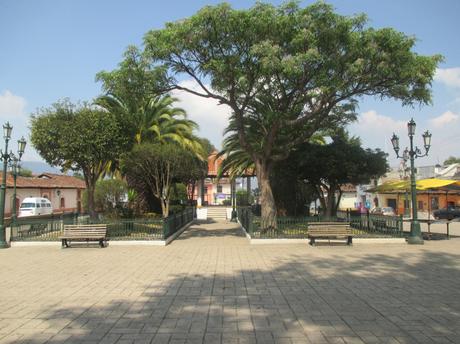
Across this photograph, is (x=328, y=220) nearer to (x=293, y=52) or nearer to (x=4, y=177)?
(x=293, y=52)

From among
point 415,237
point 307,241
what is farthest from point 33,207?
point 415,237

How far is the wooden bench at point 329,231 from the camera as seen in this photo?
46.6ft

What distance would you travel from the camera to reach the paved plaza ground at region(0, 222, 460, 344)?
210 inches

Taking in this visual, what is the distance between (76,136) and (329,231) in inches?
413

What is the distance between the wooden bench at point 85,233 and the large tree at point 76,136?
11.0ft

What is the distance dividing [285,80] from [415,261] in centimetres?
802

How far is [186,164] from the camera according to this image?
21.3m

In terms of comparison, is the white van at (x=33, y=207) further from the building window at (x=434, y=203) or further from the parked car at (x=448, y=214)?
the building window at (x=434, y=203)

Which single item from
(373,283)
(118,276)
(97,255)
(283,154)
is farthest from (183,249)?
(373,283)

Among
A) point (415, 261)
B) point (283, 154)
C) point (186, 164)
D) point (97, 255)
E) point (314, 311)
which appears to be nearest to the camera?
point (314, 311)

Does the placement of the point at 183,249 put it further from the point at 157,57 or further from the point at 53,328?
the point at 53,328

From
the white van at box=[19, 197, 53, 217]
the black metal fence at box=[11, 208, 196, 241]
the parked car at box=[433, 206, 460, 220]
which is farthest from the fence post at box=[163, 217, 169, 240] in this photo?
the parked car at box=[433, 206, 460, 220]

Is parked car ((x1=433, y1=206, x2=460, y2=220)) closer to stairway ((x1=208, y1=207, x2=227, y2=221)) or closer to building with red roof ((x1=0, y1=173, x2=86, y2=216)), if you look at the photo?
stairway ((x1=208, y1=207, x2=227, y2=221))

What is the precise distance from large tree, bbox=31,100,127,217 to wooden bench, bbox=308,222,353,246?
8.92 meters
